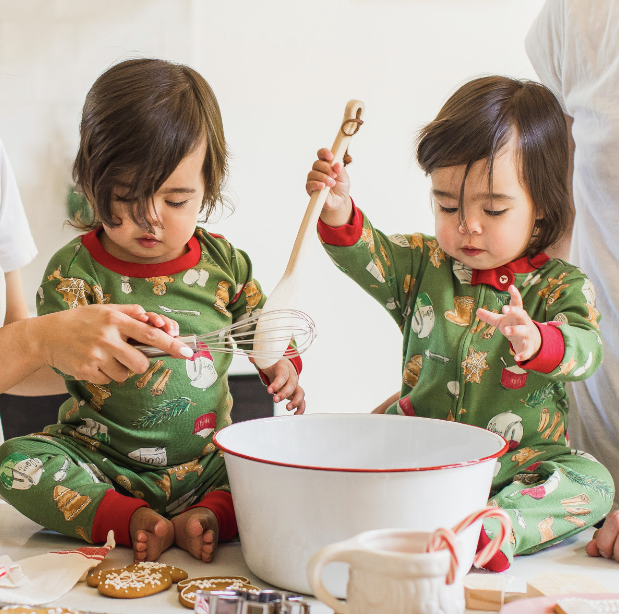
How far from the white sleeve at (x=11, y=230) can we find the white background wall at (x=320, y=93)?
1.47m

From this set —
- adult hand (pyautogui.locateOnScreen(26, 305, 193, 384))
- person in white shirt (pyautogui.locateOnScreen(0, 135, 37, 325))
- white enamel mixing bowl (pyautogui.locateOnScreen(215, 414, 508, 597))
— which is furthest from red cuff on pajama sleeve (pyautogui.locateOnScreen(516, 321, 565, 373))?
person in white shirt (pyautogui.locateOnScreen(0, 135, 37, 325))

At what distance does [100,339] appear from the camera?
2.00 ft

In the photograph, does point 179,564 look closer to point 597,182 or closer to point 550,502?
point 550,502

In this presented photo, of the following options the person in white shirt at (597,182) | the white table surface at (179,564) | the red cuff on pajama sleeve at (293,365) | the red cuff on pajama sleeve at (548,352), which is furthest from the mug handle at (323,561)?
the person in white shirt at (597,182)

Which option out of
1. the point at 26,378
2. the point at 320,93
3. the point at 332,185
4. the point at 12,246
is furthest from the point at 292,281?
the point at 320,93

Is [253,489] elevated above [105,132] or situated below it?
below

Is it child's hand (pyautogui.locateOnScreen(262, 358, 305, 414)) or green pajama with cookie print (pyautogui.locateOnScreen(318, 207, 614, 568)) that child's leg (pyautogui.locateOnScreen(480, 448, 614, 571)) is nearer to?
green pajama with cookie print (pyautogui.locateOnScreen(318, 207, 614, 568))

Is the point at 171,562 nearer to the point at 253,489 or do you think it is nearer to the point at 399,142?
the point at 253,489

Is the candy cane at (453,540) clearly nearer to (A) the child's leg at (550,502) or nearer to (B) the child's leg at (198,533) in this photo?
(A) the child's leg at (550,502)

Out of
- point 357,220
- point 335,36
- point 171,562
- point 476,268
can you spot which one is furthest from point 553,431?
point 335,36

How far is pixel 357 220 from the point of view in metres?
0.86

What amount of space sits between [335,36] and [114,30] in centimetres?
84

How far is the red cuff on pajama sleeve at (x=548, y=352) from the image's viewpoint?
685mm

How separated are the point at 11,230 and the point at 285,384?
0.56 meters
